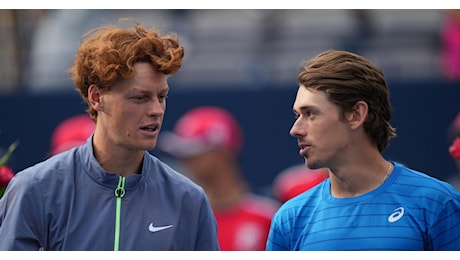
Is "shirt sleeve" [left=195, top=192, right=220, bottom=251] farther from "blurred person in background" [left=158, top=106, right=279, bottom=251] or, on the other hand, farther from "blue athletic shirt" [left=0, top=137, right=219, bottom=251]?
"blurred person in background" [left=158, top=106, right=279, bottom=251]

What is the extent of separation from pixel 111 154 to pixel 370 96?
2.78 ft

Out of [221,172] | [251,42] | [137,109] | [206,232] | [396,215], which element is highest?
[137,109]

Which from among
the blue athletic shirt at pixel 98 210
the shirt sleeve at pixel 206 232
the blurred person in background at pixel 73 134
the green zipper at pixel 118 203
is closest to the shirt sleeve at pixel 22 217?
the blue athletic shirt at pixel 98 210

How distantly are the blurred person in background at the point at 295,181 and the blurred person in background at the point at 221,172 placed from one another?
15cm

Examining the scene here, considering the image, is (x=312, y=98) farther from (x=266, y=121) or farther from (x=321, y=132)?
(x=266, y=121)

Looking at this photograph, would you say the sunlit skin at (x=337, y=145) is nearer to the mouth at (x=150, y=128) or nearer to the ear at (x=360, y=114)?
the ear at (x=360, y=114)

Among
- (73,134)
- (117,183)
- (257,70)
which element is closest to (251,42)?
(257,70)

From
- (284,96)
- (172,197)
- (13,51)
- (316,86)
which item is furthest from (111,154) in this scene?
(13,51)

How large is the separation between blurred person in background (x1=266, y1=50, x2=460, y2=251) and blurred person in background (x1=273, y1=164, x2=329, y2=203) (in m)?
1.72

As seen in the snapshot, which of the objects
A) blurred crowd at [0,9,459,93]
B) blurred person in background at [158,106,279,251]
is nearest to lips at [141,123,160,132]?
blurred person in background at [158,106,279,251]

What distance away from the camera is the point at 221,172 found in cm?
549

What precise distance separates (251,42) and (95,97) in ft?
12.2

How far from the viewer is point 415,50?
664 cm

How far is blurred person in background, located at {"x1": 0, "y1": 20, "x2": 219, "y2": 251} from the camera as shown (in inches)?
120
